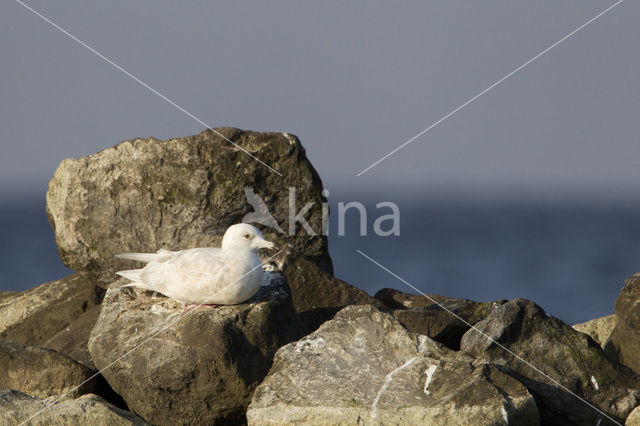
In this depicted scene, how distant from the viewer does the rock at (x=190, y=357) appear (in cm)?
848

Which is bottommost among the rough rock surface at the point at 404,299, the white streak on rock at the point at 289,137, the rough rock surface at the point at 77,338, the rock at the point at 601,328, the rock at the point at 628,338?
the rock at the point at 601,328

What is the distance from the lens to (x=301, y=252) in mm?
12797

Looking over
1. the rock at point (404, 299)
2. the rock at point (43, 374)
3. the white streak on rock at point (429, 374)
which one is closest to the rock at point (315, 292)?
A: the rock at point (404, 299)

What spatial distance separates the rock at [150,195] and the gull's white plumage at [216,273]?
2.46 meters

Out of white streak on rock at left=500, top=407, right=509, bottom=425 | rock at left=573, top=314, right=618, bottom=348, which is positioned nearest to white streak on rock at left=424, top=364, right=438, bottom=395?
white streak on rock at left=500, top=407, right=509, bottom=425

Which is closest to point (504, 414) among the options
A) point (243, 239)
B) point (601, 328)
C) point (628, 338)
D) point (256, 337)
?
point (256, 337)

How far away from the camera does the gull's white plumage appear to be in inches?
348

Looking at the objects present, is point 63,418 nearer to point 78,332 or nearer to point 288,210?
point 78,332

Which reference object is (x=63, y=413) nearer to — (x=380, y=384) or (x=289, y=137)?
(x=380, y=384)

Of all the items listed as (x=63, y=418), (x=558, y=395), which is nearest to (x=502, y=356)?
(x=558, y=395)

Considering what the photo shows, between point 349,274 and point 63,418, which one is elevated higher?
point 63,418

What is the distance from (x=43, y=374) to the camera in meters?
9.17

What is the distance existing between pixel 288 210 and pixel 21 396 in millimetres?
5322

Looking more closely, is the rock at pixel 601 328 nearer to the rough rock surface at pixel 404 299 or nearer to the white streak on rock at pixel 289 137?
the rough rock surface at pixel 404 299
